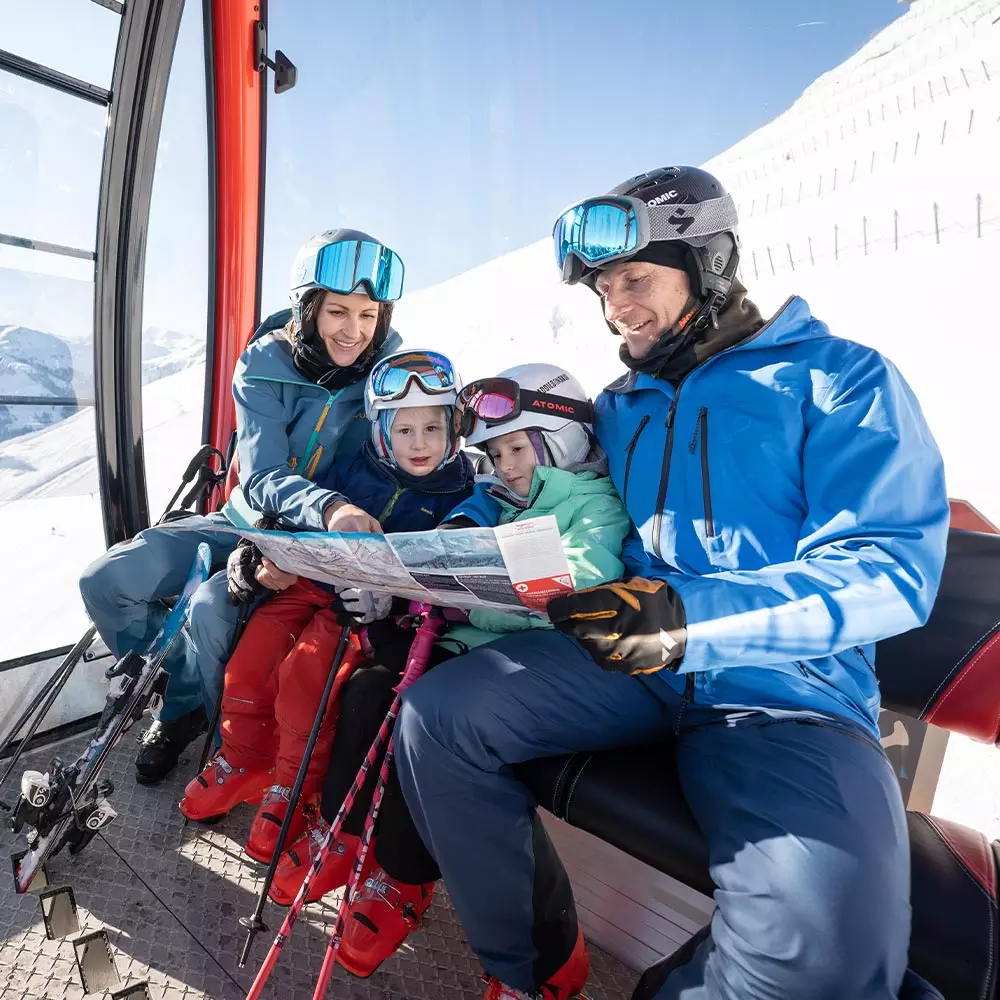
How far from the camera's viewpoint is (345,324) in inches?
84.5

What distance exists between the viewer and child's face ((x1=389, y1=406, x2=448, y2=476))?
6.42 ft

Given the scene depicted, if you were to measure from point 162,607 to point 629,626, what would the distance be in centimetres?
202

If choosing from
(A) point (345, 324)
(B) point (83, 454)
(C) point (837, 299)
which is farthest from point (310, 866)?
(C) point (837, 299)

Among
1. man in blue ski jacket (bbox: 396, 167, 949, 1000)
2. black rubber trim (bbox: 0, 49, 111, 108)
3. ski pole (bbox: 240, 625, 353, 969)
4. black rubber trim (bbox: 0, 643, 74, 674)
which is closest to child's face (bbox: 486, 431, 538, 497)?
man in blue ski jacket (bbox: 396, 167, 949, 1000)

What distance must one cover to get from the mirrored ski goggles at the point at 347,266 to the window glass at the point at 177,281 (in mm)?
1076

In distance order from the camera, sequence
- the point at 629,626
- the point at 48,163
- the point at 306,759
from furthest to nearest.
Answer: the point at 48,163, the point at 306,759, the point at 629,626


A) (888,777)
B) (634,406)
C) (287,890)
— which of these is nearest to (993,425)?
(634,406)

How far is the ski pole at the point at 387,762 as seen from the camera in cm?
136

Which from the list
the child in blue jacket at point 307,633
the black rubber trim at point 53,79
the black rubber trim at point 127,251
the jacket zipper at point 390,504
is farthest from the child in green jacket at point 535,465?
the black rubber trim at point 53,79

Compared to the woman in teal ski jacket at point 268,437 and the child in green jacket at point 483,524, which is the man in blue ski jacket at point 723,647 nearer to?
the child in green jacket at point 483,524

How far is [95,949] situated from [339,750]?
2.19 feet

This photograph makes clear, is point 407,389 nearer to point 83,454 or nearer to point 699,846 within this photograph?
point 699,846

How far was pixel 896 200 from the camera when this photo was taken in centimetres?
1380

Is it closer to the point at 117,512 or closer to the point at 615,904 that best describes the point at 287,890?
the point at 615,904
